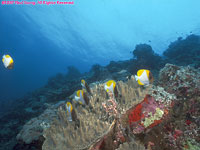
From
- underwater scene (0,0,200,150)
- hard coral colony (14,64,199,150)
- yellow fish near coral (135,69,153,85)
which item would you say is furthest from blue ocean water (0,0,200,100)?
yellow fish near coral (135,69,153,85)

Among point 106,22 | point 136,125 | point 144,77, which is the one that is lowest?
point 136,125

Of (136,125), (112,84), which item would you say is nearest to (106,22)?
(112,84)

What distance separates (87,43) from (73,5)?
82.3 ft

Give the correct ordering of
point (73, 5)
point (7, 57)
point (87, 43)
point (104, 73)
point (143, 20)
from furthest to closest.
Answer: point (87, 43)
point (143, 20)
point (73, 5)
point (104, 73)
point (7, 57)

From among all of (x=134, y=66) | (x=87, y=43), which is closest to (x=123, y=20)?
(x=87, y=43)

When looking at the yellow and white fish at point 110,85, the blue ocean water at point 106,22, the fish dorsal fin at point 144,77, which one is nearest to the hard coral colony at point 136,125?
the yellow and white fish at point 110,85

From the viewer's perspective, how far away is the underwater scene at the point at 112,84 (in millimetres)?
3004

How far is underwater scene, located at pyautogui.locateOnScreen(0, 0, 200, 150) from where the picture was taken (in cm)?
300

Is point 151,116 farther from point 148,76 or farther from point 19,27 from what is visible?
point 19,27

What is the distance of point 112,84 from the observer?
3266 mm

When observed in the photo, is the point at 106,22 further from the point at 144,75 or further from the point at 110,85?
the point at 144,75

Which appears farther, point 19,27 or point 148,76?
point 19,27

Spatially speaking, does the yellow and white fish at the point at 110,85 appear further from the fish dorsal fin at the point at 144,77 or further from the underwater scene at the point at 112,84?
the fish dorsal fin at the point at 144,77

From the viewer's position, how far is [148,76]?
2924mm
